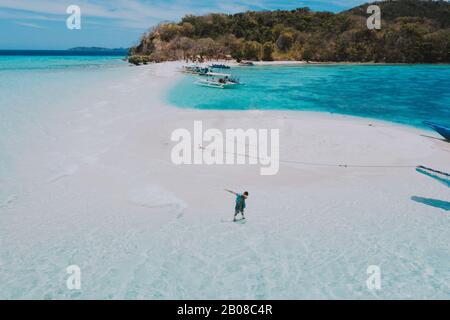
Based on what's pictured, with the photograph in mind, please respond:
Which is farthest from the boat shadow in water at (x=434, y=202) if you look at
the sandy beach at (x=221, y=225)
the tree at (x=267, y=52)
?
the tree at (x=267, y=52)

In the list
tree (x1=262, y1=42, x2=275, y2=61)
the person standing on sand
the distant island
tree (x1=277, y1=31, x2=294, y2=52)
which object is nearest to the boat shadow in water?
the person standing on sand

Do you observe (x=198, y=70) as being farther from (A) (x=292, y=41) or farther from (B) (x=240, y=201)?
(A) (x=292, y=41)

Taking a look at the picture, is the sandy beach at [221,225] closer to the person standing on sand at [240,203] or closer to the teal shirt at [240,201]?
the person standing on sand at [240,203]

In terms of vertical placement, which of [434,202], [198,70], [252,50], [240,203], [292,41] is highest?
[292,41]

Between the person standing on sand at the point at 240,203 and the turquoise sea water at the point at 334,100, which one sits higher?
the turquoise sea water at the point at 334,100

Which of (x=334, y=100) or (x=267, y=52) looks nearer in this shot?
(x=334, y=100)

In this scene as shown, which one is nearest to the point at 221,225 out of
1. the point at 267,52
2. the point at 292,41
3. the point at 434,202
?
the point at 434,202

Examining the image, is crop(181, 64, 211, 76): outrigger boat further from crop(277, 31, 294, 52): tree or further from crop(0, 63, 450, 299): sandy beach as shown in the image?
crop(277, 31, 294, 52): tree
